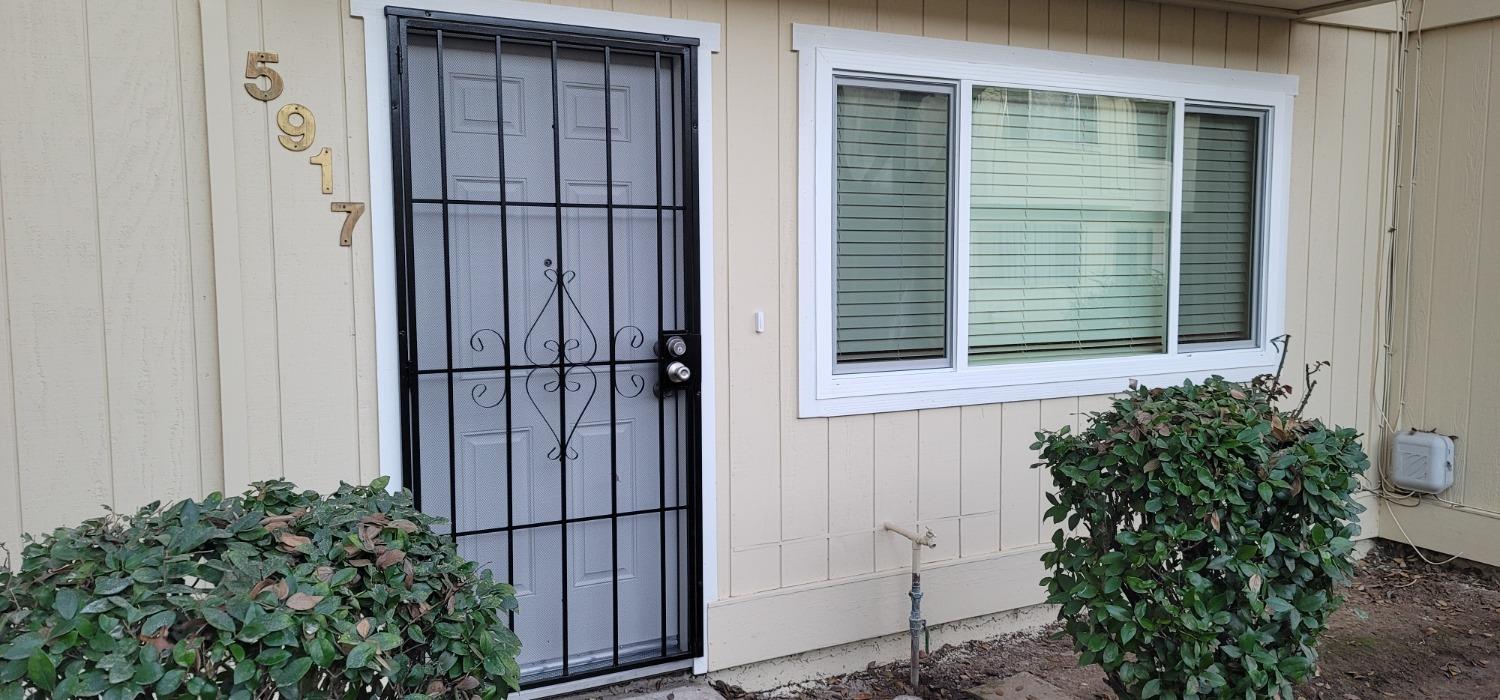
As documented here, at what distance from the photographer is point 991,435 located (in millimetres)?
3580

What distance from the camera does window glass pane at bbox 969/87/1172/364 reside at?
11.7ft

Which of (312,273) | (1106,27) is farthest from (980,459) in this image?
(312,273)

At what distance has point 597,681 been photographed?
9.82 ft

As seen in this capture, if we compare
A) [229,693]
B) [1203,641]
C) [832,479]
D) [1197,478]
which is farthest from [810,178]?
[229,693]

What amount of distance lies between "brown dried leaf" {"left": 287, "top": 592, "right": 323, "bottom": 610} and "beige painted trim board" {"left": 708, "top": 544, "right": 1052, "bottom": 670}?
5.99 ft

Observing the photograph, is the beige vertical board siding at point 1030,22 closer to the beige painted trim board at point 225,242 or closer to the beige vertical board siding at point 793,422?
the beige vertical board siding at point 793,422

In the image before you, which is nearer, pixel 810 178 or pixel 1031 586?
pixel 810 178

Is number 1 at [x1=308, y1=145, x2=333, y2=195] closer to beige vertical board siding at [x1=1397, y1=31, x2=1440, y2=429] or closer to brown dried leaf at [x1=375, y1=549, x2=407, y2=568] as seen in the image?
A: brown dried leaf at [x1=375, y1=549, x2=407, y2=568]

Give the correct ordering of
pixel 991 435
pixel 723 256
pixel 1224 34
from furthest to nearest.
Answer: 1. pixel 1224 34
2. pixel 991 435
3. pixel 723 256

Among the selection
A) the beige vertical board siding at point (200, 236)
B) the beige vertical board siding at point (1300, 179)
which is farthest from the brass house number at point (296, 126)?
the beige vertical board siding at point (1300, 179)

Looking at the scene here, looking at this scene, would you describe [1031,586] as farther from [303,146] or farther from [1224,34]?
[303,146]

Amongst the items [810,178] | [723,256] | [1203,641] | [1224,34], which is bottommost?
[1203,641]

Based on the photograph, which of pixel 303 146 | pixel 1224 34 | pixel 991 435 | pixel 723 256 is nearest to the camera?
pixel 303 146

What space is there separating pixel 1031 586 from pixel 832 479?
981 mm
